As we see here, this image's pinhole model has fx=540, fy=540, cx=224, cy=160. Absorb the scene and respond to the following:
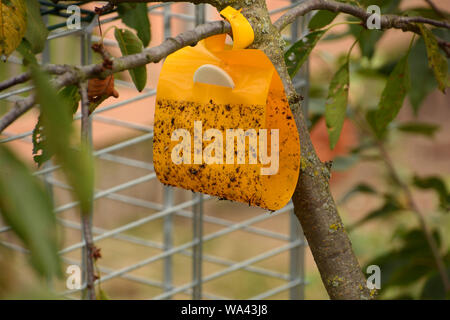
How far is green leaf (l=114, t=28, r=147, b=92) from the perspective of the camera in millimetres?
453

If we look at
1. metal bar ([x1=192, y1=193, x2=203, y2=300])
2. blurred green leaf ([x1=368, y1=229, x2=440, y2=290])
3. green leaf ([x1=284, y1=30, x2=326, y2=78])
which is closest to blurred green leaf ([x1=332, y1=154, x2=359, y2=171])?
blurred green leaf ([x1=368, y1=229, x2=440, y2=290])

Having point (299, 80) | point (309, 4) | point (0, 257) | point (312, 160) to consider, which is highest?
point (299, 80)

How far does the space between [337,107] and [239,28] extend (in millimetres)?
169

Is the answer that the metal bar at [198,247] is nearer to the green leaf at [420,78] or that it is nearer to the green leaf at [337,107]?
the green leaf at [337,107]

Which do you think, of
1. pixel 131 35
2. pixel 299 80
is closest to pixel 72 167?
pixel 131 35

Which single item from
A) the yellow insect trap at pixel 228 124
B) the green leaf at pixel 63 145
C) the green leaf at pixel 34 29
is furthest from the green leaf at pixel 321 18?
the green leaf at pixel 63 145

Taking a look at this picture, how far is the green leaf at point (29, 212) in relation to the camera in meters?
0.16

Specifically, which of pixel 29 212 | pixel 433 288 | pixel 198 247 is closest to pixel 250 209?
pixel 433 288

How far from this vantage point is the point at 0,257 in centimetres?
16

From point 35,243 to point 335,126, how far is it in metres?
0.36

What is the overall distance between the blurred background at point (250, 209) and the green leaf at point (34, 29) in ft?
0.21

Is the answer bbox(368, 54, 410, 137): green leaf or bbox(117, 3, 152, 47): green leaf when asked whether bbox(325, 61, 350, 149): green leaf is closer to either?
bbox(368, 54, 410, 137): green leaf

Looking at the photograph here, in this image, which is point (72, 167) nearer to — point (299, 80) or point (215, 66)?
point (215, 66)

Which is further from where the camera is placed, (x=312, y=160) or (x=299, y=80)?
(x=299, y=80)
